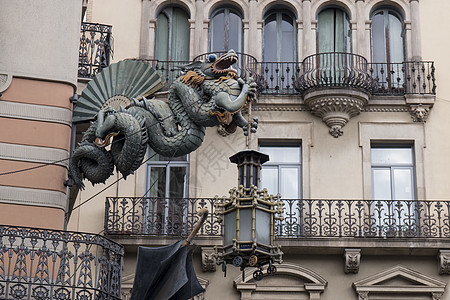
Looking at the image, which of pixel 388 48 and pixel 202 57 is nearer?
pixel 202 57

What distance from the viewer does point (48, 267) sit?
Result: 42.4 feet

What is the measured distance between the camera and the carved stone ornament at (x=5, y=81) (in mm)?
Result: 13945

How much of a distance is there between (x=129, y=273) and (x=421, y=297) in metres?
6.70

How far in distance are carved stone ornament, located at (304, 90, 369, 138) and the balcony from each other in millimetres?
1912

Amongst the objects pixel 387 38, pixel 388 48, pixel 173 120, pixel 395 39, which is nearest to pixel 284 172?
pixel 388 48

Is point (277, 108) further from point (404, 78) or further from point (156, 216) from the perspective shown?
point (156, 216)

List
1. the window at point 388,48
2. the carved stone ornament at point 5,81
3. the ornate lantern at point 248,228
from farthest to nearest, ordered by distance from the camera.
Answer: the window at point 388,48
the carved stone ornament at point 5,81
the ornate lantern at point 248,228

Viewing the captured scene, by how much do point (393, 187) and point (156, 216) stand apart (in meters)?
5.74

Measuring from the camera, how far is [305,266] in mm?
24141

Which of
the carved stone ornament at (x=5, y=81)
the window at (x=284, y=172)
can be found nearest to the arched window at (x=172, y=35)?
the window at (x=284, y=172)

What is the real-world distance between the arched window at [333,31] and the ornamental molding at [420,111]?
2251 mm

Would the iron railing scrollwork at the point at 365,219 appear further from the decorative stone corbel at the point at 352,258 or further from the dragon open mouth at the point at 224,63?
the dragon open mouth at the point at 224,63

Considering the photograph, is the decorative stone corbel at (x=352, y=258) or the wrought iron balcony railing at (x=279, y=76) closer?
the decorative stone corbel at (x=352, y=258)

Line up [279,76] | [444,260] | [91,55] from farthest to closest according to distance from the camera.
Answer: [279,76] < [444,260] < [91,55]
